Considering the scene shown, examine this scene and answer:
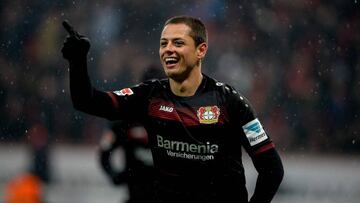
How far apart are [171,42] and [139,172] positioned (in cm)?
255

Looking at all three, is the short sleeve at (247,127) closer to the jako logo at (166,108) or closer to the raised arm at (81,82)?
the jako logo at (166,108)

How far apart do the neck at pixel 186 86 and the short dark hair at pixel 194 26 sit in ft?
0.57

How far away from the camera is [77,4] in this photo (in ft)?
41.3

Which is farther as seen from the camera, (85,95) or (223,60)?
(223,60)

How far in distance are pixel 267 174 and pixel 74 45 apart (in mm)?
1151

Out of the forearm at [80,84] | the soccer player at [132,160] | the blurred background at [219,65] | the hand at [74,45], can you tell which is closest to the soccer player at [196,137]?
the forearm at [80,84]

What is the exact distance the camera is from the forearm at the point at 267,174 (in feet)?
15.0

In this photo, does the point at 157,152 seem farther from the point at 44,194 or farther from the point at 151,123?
the point at 44,194

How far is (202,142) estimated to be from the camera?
459cm

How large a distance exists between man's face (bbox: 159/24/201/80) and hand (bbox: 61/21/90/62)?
525mm

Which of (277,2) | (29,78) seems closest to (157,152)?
(29,78)

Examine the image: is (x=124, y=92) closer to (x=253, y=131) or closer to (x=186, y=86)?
(x=186, y=86)

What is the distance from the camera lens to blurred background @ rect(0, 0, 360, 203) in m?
11.5

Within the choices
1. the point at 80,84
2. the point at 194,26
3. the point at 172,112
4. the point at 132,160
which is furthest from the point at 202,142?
the point at 132,160
